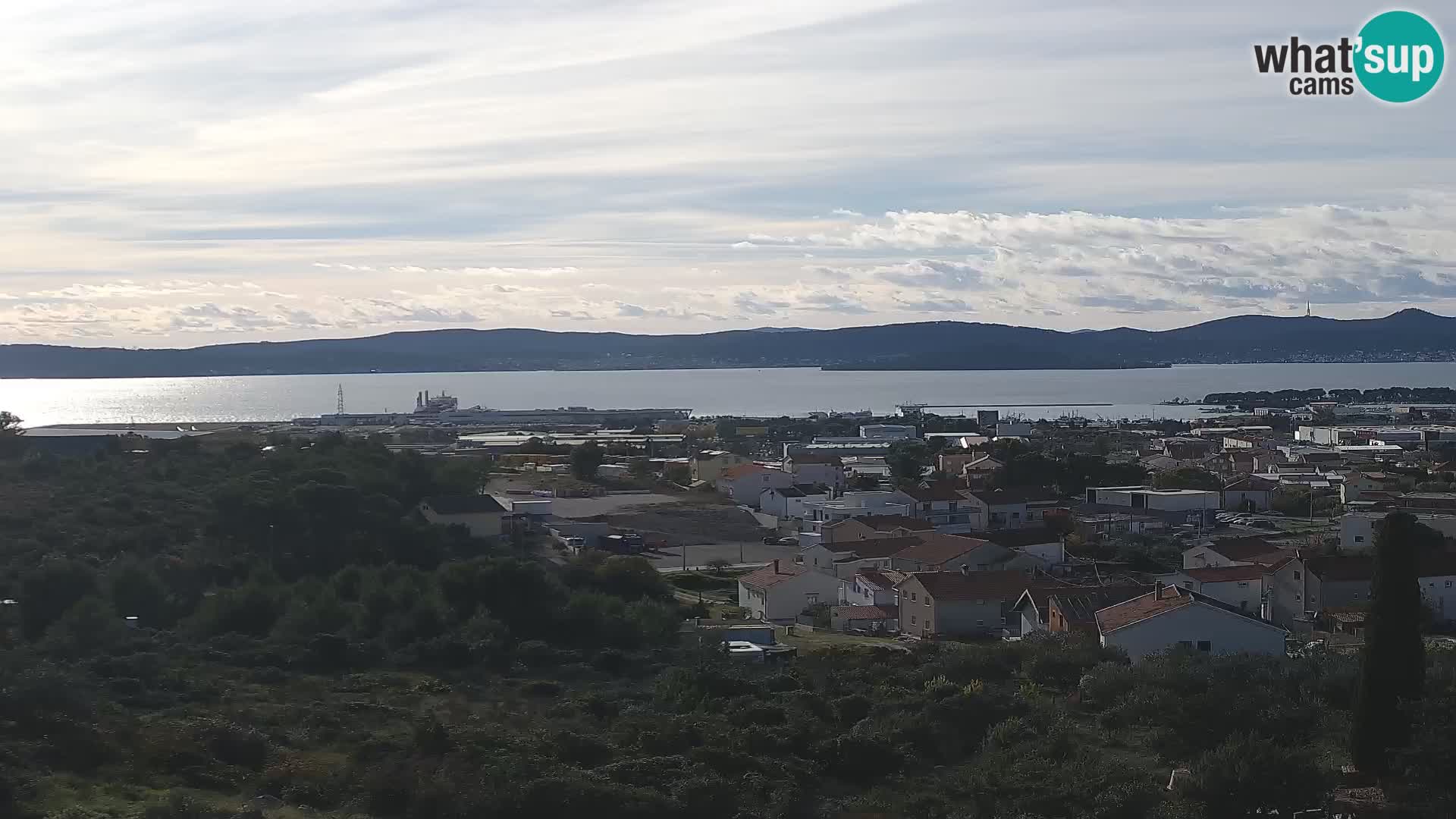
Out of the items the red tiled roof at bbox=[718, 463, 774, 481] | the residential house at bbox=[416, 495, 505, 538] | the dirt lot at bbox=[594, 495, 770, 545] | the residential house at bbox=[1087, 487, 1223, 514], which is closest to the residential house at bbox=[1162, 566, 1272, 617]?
the residential house at bbox=[1087, 487, 1223, 514]

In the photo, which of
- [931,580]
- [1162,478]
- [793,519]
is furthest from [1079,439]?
[931,580]

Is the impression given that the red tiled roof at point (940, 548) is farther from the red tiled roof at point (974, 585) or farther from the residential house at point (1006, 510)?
the residential house at point (1006, 510)

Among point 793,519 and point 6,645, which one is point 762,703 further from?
point 793,519

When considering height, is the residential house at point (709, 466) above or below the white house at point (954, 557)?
above

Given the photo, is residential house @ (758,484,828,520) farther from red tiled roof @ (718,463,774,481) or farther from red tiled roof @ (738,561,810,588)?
red tiled roof @ (738,561,810,588)

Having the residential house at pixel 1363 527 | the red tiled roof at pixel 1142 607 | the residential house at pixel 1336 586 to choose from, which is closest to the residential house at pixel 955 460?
the residential house at pixel 1363 527

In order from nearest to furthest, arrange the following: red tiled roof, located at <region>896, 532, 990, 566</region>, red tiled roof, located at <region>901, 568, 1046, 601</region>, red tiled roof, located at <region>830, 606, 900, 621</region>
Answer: red tiled roof, located at <region>901, 568, 1046, 601</region> < red tiled roof, located at <region>830, 606, 900, 621</region> < red tiled roof, located at <region>896, 532, 990, 566</region>
